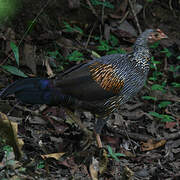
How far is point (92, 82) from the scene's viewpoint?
490cm

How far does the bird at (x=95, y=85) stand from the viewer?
4524 millimetres

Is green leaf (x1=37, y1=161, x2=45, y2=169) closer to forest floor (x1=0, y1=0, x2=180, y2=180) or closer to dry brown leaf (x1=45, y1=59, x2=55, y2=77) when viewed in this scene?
forest floor (x1=0, y1=0, x2=180, y2=180)

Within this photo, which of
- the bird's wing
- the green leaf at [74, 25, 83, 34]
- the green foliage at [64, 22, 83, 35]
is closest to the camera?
the bird's wing

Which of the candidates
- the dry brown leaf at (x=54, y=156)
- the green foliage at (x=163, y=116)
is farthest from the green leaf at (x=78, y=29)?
the dry brown leaf at (x=54, y=156)

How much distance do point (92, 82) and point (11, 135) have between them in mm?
1620

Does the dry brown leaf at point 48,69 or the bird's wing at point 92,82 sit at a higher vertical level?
the bird's wing at point 92,82

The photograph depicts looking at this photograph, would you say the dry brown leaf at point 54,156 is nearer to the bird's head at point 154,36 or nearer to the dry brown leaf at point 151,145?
the dry brown leaf at point 151,145

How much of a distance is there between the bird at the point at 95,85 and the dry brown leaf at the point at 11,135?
2.45 feet

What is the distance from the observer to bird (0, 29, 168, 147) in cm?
452

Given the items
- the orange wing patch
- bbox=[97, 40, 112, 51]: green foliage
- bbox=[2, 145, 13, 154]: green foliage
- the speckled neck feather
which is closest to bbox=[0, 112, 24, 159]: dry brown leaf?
bbox=[2, 145, 13, 154]: green foliage

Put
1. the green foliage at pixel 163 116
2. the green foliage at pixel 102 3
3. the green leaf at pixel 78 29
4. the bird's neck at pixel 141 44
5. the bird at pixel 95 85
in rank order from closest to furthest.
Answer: the bird at pixel 95 85
the bird's neck at pixel 141 44
the green foliage at pixel 163 116
the green leaf at pixel 78 29
the green foliage at pixel 102 3

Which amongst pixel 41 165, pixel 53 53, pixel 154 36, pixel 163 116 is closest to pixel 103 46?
pixel 53 53

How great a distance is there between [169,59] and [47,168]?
15.4ft

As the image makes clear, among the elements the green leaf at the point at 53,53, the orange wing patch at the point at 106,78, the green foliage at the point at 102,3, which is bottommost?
the green leaf at the point at 53,53
